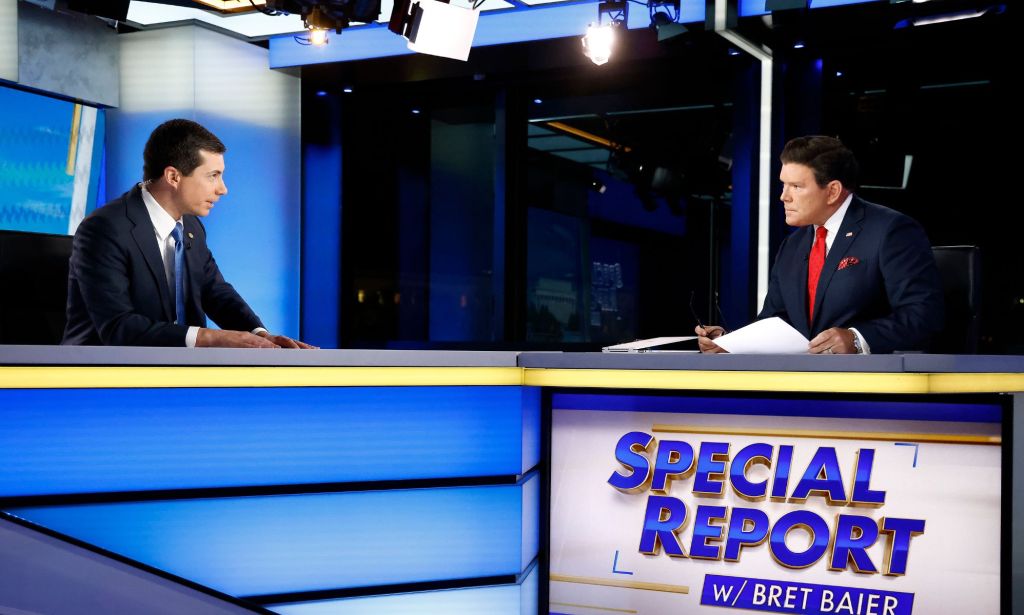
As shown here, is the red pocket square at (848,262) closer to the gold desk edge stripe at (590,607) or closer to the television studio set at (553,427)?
the television studio set at (553,427)

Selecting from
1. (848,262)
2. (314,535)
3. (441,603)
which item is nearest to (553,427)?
(441,603)

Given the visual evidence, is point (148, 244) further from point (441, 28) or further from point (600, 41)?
point (600, 41)

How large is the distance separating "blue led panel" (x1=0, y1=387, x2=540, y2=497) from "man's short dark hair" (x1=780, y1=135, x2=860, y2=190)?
1165 mm

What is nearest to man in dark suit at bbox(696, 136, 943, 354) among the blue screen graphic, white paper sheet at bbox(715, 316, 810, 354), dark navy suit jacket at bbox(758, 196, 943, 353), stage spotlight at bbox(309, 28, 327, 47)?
dark navy suit jacket at bbox(758, 196, 943, 353)

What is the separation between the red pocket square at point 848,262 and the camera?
2859 mm

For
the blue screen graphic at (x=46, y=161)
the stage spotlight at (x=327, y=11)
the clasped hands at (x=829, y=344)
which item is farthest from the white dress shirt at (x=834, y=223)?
the blue screen graphic at (x=46, y=161)

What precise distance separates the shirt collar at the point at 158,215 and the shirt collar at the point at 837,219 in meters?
1.99

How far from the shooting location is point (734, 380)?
215 centimetres

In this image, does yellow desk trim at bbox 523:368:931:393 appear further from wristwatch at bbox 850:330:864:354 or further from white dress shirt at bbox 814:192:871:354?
white dress shirt at bbox 814:192:871:354

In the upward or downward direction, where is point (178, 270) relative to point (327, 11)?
downward

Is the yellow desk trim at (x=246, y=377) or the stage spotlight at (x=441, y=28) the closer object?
the yellow desk trim at (x=246, y=377)

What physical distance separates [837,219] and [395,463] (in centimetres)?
159

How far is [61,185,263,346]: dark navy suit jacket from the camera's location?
8.27ft

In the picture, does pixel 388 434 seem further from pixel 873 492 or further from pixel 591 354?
pixel 873 492
